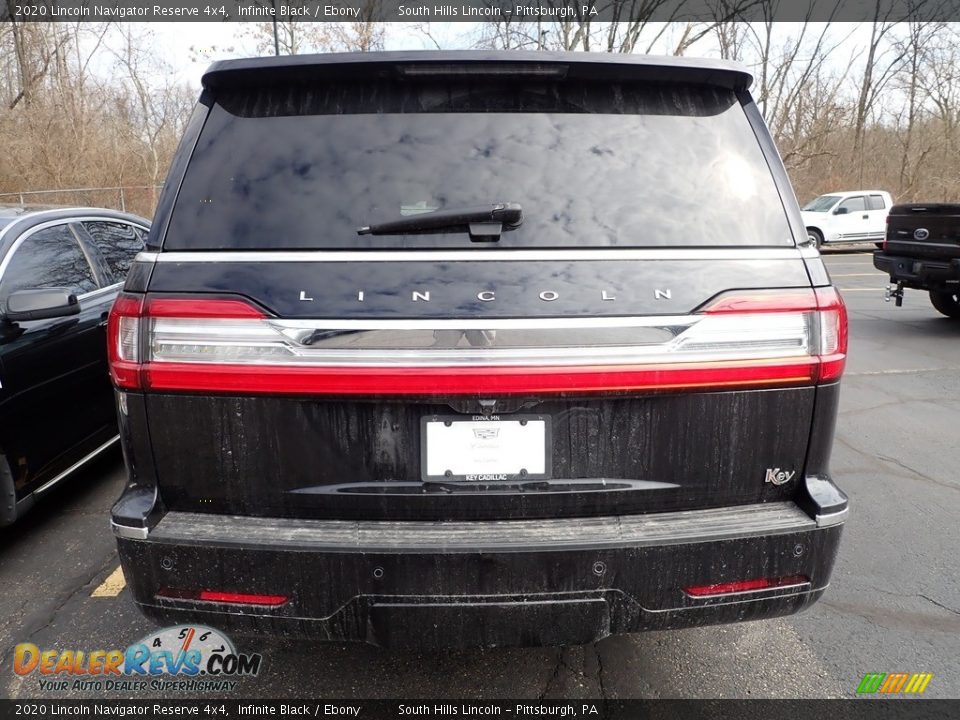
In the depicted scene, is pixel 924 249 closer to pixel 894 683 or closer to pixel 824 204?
pixel 894 683

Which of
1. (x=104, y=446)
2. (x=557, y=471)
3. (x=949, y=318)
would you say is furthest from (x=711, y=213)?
(x=949, y=318)

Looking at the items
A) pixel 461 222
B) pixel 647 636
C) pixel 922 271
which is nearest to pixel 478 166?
pixel 461 222

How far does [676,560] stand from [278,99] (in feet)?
5.85

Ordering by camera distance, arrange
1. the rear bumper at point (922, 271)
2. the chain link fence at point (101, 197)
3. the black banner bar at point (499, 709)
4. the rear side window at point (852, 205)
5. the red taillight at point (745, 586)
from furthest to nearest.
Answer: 1. the rear side window at point (852, 205)
2. the chain link fence at point (101, 197)
3. the rear bumper at point (922, 271)
4. the black banner bar at point (499, 709)
5. the red taillight at point (745, 586)

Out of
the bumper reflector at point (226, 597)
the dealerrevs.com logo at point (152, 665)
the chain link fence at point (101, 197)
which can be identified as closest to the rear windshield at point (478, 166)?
the bumper reflector at point (226, 597)

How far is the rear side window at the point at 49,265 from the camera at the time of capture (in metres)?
3.39

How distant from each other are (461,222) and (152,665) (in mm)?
2093

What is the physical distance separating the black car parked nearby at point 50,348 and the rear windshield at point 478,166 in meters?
2.00

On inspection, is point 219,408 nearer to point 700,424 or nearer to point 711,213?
point 700,424

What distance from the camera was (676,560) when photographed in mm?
1715

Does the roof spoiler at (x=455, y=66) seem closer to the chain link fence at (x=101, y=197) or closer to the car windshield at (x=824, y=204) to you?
the chain link fence at (x=101, y=197)

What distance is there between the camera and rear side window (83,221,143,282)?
436cm

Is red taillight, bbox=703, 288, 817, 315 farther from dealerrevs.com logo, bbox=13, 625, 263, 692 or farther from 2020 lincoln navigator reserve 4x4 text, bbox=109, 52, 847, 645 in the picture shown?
dealerrevs.com logo, bbox=13, 625, 263, 692

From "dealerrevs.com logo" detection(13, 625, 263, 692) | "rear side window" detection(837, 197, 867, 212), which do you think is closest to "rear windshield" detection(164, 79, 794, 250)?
"dealerrevs.com logo" detection(13, 625, 263, 692)
